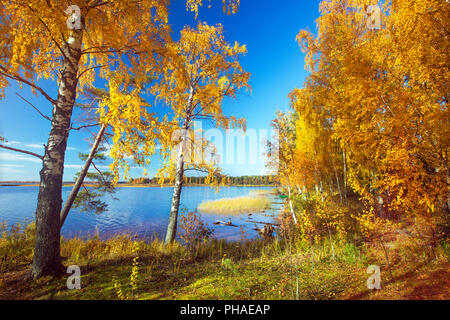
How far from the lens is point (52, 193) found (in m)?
3.34

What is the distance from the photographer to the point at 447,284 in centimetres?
326

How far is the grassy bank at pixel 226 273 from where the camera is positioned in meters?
3.13

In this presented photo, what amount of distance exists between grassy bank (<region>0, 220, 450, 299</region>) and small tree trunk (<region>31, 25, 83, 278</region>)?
329mm

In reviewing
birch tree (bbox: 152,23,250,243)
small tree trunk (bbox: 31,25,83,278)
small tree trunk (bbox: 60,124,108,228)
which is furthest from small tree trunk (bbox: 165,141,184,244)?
small tree trunk (bbox: 31,25,83,278)

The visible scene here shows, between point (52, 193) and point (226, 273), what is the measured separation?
441cm

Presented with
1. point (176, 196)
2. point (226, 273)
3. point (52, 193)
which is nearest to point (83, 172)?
point (52, 193)

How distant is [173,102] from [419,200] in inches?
306

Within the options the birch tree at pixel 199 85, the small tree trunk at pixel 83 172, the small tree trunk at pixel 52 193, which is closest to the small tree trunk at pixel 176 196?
the birch tree at pixel 199 85

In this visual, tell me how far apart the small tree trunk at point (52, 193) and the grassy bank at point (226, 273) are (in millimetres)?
329

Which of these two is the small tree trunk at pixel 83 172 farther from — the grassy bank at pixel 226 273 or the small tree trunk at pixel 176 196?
the small tree trunk at pixel 176 196

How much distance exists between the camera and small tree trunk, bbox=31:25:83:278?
3279mm

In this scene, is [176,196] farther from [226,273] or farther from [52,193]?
[52,193]
